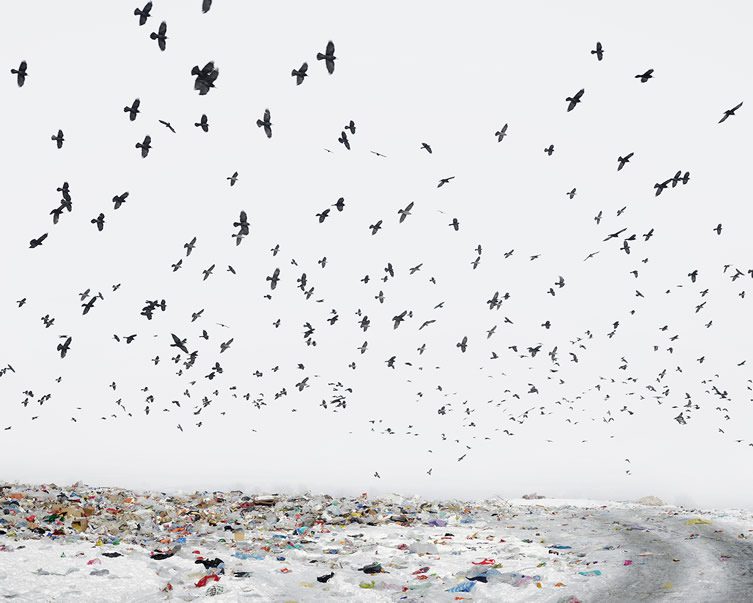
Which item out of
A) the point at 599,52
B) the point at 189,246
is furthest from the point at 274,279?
the point at 599,52

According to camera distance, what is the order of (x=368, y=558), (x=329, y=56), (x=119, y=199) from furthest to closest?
1. (x=119, y=199)
2. (x=329, y=56)
3. (x=368, y=558)

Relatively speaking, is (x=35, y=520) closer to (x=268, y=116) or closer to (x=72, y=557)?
(x=72, y=557)

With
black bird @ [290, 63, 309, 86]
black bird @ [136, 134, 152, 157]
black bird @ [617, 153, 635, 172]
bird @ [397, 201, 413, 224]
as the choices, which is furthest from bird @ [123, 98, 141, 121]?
black bird @ [617, 153, 635, 172]

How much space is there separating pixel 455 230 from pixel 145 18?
8.69 m

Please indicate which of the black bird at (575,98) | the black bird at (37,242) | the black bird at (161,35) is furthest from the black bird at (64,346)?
the black bird at (575,98)

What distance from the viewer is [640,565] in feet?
28.3

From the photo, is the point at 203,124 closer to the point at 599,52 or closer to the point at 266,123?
the point at 266,123

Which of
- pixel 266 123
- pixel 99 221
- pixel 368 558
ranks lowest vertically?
pixel 368 558

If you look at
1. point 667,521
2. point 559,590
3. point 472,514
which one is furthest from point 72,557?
point 667,521

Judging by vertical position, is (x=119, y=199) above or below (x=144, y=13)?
below

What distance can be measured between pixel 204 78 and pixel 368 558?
876 cm

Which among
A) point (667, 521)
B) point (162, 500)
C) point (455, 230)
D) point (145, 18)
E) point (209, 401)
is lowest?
point (162, 500)

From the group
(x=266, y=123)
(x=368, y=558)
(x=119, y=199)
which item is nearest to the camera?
(x=368, y=558)

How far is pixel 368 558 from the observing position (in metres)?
9.09
